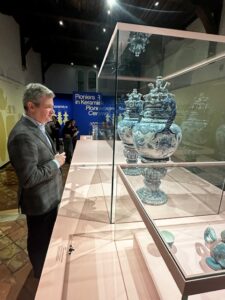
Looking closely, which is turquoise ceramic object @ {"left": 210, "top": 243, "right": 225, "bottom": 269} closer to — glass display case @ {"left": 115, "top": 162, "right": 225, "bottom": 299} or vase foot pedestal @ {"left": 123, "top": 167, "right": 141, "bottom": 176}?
glass display case @ {"left": 115, "top": 162, "right": 225, "bottom": 299}

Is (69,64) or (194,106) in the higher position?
(69,64)

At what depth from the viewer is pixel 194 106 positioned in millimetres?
1433

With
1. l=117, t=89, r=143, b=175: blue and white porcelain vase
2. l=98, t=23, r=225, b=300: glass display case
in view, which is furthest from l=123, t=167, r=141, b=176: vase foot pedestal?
l=117, t=89, r=143, b=175: blue and white porcelain vase

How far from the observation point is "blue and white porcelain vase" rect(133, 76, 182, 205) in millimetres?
841

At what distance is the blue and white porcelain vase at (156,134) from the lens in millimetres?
841

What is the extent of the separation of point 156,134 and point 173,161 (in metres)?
0.32

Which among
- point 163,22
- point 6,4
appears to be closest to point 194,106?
point 163,22

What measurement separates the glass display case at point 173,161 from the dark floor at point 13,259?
757 millimetres

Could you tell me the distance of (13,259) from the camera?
1383 mm

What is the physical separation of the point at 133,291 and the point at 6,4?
4739 millimetres

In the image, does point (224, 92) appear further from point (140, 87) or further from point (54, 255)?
point (54, 255)

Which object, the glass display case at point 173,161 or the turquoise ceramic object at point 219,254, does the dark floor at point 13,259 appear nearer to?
the glass display case at point 173,161

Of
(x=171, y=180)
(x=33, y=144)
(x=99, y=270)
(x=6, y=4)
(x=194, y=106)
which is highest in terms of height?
(x=6, y=4)

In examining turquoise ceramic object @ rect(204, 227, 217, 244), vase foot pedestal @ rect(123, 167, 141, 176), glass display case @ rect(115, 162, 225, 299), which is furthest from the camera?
vase foot pedestal @ rect(123, 167, 141, 176)
